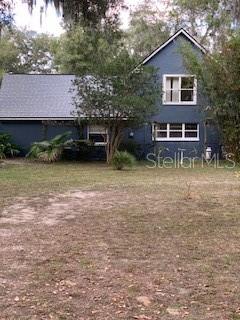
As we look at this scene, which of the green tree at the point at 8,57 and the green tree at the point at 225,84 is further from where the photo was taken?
the green tree at the point at 8,57

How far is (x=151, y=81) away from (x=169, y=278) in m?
17.8

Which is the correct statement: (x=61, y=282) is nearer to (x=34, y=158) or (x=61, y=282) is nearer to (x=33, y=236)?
(x=33, y=236)

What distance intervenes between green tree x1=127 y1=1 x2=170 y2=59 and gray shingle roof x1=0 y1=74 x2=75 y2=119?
1532 cm

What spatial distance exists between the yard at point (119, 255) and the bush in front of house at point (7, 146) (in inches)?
511

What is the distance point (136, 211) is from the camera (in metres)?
9.43

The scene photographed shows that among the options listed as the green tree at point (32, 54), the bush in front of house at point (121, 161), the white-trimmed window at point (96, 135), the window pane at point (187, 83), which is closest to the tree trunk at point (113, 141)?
the white-trimmed window at point (96, 135)

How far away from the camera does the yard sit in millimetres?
4152

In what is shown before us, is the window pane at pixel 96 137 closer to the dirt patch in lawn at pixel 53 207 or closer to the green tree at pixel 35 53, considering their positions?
the dirt patch in lawn at pixel 53 207

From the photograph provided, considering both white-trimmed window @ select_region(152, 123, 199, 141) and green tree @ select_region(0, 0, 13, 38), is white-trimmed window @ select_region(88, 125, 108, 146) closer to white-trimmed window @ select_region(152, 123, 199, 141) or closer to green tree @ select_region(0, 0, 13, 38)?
white-trimmed window @ select_region(152, 123, 199, 141)

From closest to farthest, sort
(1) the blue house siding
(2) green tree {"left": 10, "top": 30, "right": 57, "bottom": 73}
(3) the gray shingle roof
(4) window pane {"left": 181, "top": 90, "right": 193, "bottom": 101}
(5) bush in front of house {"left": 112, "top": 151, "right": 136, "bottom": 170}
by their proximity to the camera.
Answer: (5) bush in front of house {"left": 112, "top": 151, "right": 136, "bottom": 170} → (3) the gray shingle roof → (1) the blue house siding → (4) window pane {"left": 181, "top": 90, "right": 193, "bottom": 101} → (2) green tree {"left": 10, "top": 30, "right": 57, "bottom": 73}

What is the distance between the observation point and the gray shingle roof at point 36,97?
2553cm

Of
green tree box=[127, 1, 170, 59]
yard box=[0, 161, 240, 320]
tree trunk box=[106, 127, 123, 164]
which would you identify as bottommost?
yard box=[0, 161, 240, 320]

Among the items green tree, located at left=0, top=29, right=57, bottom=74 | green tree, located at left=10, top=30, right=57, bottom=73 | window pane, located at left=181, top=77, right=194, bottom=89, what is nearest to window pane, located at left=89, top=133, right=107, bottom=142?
window pane, located at left=181, top=77, right=194, bottom=89

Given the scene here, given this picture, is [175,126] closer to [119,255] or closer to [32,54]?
[119,255]
